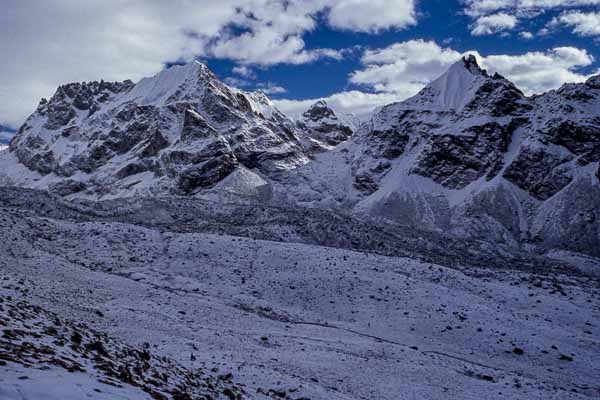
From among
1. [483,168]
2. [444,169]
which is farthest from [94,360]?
[483,168]

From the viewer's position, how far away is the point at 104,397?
9406 millimetres

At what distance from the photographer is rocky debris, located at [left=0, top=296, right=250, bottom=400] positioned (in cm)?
1102

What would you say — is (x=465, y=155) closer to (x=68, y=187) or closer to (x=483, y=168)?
(x=483, y=168)

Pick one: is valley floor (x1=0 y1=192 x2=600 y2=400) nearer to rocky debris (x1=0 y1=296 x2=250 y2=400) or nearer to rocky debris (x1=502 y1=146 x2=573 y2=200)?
rocky debris (x1=0 y1=296 x2=250 y2=400)

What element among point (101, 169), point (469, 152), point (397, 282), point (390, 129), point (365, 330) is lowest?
point (365, 330)

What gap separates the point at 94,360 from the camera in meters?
13.0

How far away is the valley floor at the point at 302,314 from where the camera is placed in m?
22.4

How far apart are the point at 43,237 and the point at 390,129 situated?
16117 cm

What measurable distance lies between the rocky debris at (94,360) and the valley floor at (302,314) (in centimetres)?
59

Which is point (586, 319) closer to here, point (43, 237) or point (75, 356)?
point (75, 356)

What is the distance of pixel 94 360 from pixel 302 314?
78.6 feet

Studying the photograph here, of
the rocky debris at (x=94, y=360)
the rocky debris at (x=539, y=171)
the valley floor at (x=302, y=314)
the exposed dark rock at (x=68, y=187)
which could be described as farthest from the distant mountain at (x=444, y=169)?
the rocky debris at (x=94, y=360)

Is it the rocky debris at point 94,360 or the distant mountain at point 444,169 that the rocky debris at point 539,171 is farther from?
the rocky debris at point 94,360

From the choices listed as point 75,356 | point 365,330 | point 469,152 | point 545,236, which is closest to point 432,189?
point 469,152
